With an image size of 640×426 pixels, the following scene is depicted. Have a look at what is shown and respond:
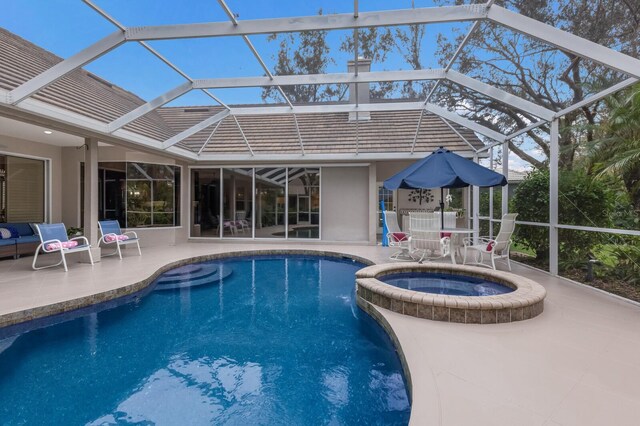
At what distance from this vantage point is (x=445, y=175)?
6.55 meters

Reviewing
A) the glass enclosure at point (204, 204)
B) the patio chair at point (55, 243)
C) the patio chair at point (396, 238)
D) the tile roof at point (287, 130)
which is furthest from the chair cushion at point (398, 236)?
the patio chair at point (55, 243)

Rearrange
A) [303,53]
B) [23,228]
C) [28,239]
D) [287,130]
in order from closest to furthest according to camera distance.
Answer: [303,53] → [28,239] → [23,228] → [287,130]

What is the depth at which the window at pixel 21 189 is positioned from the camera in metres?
9.22

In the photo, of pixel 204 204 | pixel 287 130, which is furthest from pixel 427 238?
pixel 204 204

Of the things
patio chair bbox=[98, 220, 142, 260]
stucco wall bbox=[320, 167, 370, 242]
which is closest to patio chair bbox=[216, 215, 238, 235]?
stucco wall bbox=[320, 167, 370, 242]

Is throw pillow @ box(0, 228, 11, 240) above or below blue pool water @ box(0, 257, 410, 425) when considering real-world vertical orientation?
above

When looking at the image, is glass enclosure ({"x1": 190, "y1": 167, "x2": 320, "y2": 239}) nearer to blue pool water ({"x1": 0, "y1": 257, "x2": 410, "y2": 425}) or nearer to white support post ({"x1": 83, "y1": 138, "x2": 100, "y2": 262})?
white support post ({"x1": 83, "y1": 138, "x2": 100, "y2": 262})

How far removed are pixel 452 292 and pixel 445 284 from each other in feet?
1.53

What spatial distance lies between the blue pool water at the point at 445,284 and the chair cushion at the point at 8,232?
28.9ft

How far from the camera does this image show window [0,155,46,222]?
30.2ft

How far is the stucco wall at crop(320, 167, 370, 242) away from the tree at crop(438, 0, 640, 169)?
4.08 meters

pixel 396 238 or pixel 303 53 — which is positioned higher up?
pixel 303 53

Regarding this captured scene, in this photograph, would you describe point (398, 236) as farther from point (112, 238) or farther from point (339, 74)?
point (112, 238)

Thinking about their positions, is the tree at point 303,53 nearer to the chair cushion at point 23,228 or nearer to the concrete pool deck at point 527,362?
the concrete pool deck at point 527,362
